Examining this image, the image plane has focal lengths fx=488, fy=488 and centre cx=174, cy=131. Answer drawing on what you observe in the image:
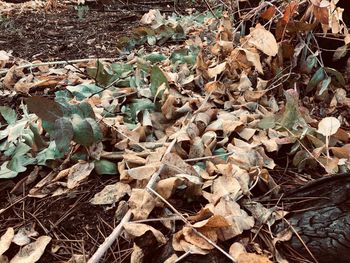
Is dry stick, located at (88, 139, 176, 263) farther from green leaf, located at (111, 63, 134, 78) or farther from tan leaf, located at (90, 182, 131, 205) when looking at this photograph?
green leaf, located at (111, 63, 134, 78)

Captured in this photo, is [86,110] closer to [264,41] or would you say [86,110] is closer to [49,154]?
[49,154]

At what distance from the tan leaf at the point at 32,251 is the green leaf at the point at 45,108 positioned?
1.15 feet

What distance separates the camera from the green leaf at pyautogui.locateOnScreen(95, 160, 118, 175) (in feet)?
4.80

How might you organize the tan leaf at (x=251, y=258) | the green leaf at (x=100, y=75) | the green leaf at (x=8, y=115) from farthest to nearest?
the green leaf at (x=100, y=75) < the green leaf at (x=8, y=115) < the tan leaf at (x=251, y=258)

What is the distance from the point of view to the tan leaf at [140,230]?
3.73ft

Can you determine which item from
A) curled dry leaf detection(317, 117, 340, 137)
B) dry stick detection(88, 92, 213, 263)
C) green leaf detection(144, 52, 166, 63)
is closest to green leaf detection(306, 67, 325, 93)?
curled dry leaf detection(317, 117, 340, 137)

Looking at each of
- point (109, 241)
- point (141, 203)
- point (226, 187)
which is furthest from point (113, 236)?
point (226, 187)

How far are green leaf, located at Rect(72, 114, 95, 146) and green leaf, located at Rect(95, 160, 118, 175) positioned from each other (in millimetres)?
73

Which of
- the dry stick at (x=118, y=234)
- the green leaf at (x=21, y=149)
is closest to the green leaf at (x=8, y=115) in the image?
the green leaf at (x=21, y=149)

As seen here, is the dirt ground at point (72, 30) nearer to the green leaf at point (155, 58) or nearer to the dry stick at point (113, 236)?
the green leaf at point (155, 58)

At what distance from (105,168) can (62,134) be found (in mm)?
166

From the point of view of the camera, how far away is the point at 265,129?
1639 millimetres

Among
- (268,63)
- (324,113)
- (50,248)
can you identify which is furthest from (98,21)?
(50,248)

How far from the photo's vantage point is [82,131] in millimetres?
1444
